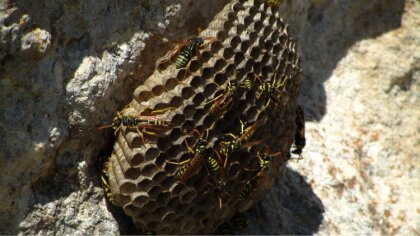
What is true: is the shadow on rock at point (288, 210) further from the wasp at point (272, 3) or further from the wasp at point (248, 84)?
Answer: the wasp at point (272, 3)

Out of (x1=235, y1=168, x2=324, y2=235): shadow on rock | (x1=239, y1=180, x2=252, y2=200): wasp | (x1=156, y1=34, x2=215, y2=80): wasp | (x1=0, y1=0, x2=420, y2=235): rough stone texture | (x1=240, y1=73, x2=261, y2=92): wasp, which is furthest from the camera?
(x1=235, y1=168, x2=324, y2=235): shadow on rock

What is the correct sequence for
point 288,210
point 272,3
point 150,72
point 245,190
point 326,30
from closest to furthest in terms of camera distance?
1. point 150,72
2. point 245,190
3. point 272,3
4. point 288,210
5. point 326,30

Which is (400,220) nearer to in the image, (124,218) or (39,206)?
(124,218)

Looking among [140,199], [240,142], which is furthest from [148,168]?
[240,142]

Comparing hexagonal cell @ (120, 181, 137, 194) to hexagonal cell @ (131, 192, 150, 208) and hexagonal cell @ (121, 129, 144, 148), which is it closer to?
hexagonal cell @ (131, 192, 150, 208)

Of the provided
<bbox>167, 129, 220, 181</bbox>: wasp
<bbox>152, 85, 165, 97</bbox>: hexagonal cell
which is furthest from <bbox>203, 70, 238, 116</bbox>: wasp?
<bbox>152, 85, 165, 97</bbox>: hexagonal cell

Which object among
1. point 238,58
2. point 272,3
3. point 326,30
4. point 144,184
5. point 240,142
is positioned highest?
point 326,30

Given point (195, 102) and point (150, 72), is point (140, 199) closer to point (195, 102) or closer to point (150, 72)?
point (195, 102)
